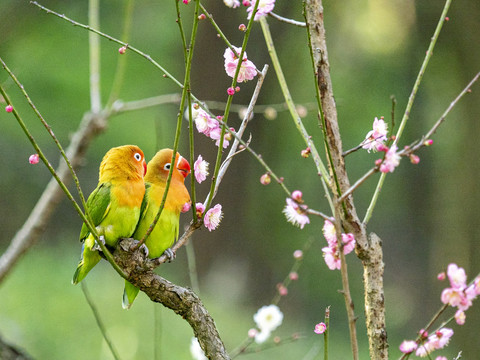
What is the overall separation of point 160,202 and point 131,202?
0.21 feet

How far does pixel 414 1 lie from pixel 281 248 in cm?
249

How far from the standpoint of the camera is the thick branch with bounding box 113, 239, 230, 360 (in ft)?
4.05

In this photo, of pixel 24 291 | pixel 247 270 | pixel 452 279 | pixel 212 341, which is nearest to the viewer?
pixel 452 279

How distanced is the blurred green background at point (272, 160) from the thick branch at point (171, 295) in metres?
2.03

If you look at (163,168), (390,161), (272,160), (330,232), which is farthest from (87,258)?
(272,160)

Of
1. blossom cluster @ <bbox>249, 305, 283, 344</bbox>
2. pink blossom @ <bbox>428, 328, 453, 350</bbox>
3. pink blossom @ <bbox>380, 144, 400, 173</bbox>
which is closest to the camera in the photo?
pink blossom @ <bbox>380, 144, 400, 173</bbox>

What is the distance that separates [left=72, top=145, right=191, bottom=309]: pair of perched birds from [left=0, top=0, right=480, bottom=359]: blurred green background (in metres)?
2.07

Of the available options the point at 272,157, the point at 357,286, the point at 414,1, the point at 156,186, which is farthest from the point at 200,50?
the point at 156,186

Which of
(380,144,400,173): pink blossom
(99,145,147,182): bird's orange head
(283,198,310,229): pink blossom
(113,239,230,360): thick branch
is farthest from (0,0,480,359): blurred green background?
(380,144,400,173): pink blossom

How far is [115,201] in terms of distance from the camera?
4.09 ft

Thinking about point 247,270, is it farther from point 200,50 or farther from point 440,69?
point 440,69

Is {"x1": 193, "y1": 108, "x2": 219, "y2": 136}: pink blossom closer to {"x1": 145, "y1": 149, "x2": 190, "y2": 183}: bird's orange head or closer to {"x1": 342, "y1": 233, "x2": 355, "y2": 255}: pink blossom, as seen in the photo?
{"x1": 145, "y1": 149, "x2": 190, "y2": 183}: bird's orange head

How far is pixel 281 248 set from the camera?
6137 millimetres

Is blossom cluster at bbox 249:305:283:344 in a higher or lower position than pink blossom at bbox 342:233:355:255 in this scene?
higher
